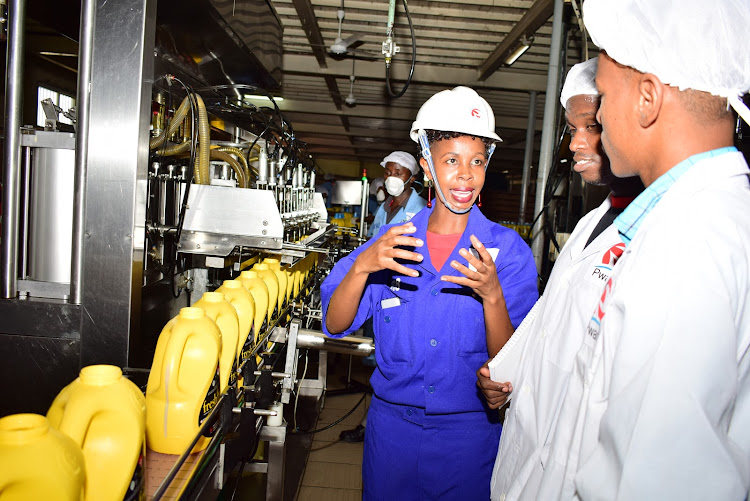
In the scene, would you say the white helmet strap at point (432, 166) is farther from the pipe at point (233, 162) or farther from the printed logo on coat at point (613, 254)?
the pipe at point (233, 162)

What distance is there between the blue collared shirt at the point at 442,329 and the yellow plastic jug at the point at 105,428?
0.74 m

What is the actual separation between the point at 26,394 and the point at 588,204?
250 centimetres

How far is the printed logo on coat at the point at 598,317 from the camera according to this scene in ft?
2.74

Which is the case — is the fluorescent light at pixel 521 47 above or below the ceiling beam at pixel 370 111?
below

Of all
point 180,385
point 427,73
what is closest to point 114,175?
point 180,385

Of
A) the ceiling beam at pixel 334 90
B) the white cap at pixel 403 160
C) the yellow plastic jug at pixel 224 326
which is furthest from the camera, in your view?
the ceiling beam at pixel 334 90

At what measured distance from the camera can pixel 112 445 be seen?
2.48 feet

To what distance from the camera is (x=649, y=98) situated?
30.5 inches

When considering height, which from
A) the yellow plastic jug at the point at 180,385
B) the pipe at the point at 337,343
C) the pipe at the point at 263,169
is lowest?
the pipe at the point at 337,343

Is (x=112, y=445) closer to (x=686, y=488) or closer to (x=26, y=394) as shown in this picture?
(x=686, y=488)

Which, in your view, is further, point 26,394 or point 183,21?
point 183,21

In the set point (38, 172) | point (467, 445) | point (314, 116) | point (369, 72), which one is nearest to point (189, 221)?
point (38, 172)

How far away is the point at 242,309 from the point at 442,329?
576 mm

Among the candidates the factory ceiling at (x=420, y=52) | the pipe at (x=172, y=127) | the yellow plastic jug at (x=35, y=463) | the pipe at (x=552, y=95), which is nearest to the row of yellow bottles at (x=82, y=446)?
the yellow plastic jug at (x=35, y=463)
